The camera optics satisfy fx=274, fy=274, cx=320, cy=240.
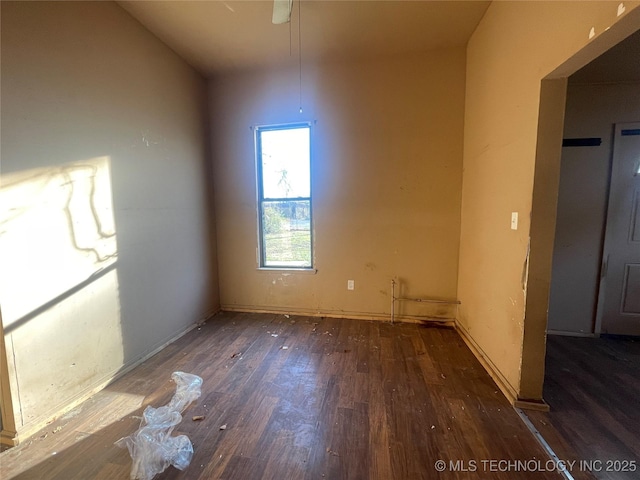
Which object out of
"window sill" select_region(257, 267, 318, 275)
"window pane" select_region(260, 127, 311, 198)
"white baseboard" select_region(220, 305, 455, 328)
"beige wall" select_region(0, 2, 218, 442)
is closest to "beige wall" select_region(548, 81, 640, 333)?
"white baseboard" select_region(220, 305, 455, 328)

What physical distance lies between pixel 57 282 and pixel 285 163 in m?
2.41

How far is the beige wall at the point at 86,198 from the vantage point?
1626 millimetres

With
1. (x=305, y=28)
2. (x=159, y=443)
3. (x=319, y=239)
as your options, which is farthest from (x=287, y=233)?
(x=159, y=443)

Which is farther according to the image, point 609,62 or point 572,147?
point 572,147

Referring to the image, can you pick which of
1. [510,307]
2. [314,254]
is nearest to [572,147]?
[510,307]

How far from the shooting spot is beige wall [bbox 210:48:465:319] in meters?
3.00

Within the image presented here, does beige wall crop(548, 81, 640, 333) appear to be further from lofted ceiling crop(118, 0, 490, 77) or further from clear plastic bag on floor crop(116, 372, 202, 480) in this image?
clear plastic bag on floor crop(116, 372, 202, 480)

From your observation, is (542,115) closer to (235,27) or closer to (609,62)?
(609,62)

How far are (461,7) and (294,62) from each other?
5.59 feet

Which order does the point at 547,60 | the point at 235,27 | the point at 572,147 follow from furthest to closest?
1. the point at 572,147
2. the point at 235,27
3. the point at 547,60

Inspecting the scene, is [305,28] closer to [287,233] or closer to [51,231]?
[287,233]

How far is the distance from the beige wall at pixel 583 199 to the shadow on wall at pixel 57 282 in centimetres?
419

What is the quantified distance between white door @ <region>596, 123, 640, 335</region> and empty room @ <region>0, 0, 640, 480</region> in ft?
0.07

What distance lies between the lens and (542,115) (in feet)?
5.42
